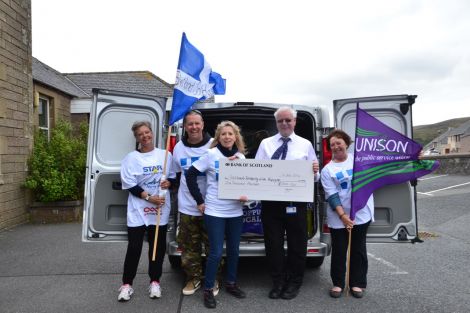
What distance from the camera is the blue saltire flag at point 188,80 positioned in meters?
4.02

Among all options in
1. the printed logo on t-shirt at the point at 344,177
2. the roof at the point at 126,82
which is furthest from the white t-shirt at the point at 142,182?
the roof at the point at 126,82

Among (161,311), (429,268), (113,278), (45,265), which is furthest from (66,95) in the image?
(429,268)

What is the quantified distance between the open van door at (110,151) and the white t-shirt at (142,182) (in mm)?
406

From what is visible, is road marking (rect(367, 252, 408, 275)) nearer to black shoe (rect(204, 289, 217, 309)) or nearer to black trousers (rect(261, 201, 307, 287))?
black trousers (rect(261, 201, 307, 287))

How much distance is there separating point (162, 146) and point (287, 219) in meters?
1.60

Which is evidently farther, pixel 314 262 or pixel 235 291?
pixel 314 262

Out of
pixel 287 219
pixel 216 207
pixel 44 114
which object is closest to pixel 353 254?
pixel 287 219

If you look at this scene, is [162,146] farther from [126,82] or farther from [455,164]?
[455,164]

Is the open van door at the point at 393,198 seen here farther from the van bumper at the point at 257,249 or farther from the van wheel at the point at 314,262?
the van wheel at the point at 314,262

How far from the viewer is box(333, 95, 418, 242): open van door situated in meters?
4.21

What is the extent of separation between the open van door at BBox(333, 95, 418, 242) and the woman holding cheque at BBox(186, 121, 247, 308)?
57.8 inches

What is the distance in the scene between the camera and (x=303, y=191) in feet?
12.6

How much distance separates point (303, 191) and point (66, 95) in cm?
1168

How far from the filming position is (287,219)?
3932 mm
